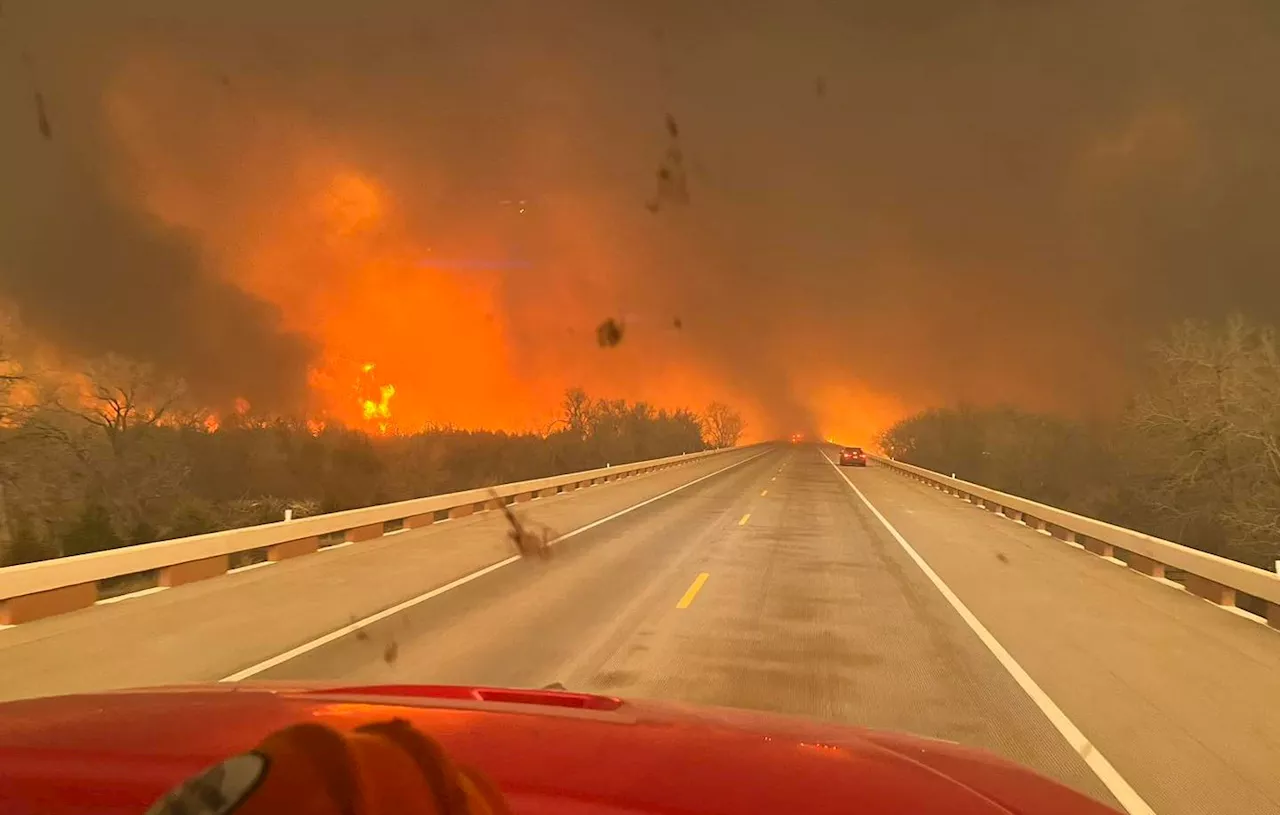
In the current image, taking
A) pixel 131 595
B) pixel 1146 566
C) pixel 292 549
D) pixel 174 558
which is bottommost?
pixel 1146 566

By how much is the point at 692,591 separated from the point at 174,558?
22.5ft

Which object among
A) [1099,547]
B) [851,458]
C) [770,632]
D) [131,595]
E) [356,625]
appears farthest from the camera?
[851,458]

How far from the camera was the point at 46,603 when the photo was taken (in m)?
9.94

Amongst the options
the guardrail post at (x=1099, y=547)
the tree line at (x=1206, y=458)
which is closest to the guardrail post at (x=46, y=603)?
the guardrail post at (x=1099, y=547)

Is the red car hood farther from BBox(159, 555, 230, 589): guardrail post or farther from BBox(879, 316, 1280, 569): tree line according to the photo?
BBox(879, 316, 1280, 569): tree line

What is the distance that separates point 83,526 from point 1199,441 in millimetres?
32663

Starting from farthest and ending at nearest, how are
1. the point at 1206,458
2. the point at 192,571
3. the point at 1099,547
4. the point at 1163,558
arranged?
the point at 1206,458
the point at 1099,547
the point at 1163,558
the point at 192,571

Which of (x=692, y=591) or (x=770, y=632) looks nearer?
(x=770, y=632)

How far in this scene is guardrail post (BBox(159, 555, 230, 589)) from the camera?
12102 mm

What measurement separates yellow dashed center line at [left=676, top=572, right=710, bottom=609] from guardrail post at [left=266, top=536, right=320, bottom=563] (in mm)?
6961

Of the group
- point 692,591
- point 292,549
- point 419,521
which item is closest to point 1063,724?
point 692,591

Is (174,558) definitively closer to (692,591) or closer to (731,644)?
(692,591)

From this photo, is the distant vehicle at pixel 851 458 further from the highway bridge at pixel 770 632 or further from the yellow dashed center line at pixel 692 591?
the yellow dashed center line at pixel 692 591

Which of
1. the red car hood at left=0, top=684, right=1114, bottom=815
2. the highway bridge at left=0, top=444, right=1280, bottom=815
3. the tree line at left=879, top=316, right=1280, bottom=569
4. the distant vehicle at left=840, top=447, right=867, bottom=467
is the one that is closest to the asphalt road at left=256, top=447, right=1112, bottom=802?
the highway bridge at left=0, top=444, right=1280, bottom=815
